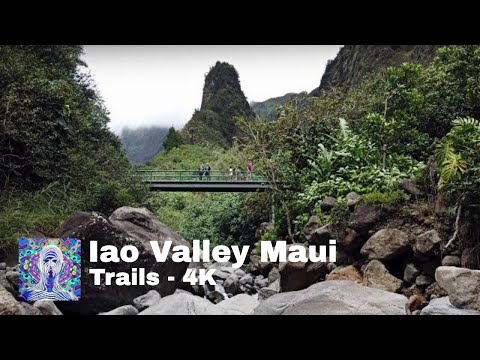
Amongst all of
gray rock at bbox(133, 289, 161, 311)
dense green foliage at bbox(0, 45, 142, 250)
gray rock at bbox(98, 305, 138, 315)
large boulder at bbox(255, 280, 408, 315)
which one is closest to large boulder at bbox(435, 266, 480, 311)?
large boulder at bbox(255, 280, 408, 315)

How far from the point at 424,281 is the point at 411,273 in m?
0.16

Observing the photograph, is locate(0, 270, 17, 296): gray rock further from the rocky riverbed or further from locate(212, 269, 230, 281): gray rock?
locate(212, 269, 230, 281): gray rock

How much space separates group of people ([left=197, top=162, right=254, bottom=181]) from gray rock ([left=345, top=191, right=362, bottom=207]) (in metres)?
1.89

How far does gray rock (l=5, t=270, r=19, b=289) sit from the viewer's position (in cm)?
591

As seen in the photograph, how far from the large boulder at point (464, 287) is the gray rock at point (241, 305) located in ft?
6.46

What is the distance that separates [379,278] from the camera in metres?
6.45

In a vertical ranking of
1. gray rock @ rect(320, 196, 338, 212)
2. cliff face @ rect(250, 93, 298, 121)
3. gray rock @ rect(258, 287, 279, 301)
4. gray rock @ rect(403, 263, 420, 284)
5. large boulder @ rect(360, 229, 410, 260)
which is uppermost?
cliff face @ rect(250, 93, 298, 121)

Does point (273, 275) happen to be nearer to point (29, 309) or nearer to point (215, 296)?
point (215, 296)

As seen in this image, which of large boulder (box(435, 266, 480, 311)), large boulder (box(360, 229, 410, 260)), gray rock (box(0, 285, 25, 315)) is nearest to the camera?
gray rock (box(0, 285, 25, 315))

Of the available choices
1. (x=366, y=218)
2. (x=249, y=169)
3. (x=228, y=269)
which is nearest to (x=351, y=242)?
(x=366, y=218)

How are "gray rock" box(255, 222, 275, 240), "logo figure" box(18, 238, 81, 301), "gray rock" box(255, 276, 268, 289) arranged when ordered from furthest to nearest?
"gray rock" box(255, 222, 275, 240) → "gray rock" box(255, 276, 268, 289) → "logo figure" box(18, 238, 81, 301)

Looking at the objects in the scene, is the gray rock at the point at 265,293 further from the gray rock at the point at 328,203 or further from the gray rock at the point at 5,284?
the gray rock at the point at 5,284

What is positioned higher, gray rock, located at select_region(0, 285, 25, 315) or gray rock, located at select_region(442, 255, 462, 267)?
gray rock, located at select_region(442, 255, 462, 267)
